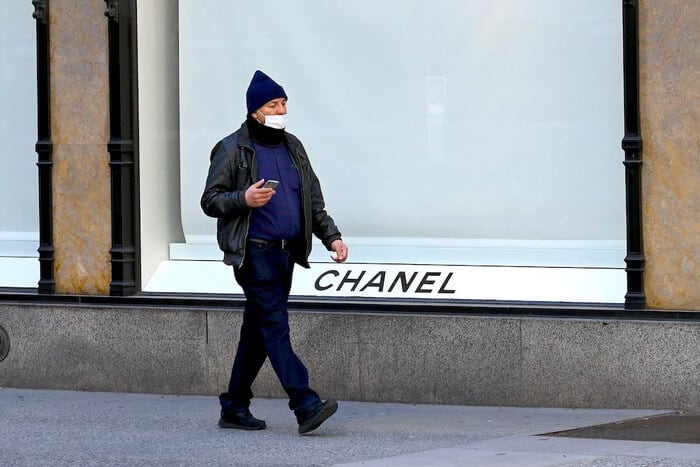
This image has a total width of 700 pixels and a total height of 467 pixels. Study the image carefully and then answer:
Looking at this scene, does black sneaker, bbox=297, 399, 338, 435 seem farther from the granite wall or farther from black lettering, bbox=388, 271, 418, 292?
black lettering, bbox=388, 271, 418, 292

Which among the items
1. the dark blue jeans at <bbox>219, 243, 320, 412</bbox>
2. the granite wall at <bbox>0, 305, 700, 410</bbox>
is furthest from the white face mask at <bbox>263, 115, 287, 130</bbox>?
the granite wall at <bbox>0, 305, 700, 410</bbox>

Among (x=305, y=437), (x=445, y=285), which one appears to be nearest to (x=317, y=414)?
(x=305, y=437)

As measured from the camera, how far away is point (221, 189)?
7.86 m

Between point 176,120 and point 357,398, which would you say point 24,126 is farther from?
point 357,398

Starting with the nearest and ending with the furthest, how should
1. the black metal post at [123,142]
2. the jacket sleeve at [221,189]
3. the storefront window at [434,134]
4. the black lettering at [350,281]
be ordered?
the jacket sleeve at [221,189] → the storefront window at [434,134] → the black lettering at [350,281] → the black metal post at [123,142]

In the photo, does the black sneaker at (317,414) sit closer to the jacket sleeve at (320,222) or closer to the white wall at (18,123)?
the jacket sleeve at (320,222)

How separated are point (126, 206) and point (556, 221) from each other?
2967 mm

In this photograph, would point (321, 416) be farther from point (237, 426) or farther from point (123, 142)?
point (123, 142)

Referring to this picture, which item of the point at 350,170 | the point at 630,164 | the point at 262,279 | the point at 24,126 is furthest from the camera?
the point at 24,126

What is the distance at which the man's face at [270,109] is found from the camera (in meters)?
7.89

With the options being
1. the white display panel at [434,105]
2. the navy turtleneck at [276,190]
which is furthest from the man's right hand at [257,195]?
the white display panel at [434,105]

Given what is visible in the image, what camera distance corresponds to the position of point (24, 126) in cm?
1063

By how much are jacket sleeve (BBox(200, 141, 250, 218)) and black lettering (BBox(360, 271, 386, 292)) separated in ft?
6.50

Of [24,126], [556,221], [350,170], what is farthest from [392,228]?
[24,126]
